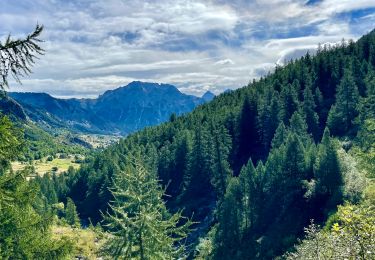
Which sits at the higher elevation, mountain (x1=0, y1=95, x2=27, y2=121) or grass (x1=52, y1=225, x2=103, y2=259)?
mountain (x1=0, y1=95, x2=27, y2=121)

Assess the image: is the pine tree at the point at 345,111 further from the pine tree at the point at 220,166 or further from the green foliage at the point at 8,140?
the green foliage at the point at 8,140

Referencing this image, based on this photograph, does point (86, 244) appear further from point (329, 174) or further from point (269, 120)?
point (269, 120)

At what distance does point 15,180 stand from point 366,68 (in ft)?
367

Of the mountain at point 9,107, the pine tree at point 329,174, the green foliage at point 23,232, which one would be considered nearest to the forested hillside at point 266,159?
the pine tree at point 329,174

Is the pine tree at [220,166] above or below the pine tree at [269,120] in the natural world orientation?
below

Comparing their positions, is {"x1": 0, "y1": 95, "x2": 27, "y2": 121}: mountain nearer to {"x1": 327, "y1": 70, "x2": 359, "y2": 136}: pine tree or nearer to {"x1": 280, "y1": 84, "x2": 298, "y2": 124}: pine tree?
{"x1": 327, "y1": 70, "x2": 359, "y2": 136}: pine tree

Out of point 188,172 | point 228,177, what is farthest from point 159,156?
point 228,177

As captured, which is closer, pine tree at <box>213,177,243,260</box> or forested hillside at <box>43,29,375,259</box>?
forested hillside at <box>43,29,375,259</box>

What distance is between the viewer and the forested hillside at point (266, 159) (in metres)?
51.7

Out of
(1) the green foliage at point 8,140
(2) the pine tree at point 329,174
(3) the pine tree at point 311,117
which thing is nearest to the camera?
(1) the green foliage at point 8,140

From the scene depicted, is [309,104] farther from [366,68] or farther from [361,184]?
[361,184]

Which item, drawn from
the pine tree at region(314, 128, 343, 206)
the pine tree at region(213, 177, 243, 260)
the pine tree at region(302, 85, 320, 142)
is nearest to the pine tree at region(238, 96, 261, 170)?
the pine tree at region(302, 85, 320, 142)

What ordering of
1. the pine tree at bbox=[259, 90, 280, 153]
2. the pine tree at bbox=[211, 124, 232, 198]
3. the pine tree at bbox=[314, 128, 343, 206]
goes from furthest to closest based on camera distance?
the pine tree at bbox=[259, 90, 280, 153] → the pine tree at bbox=[211, 124, 232, 198] → the pine tree at bbox=[314, 128, 343, 206]

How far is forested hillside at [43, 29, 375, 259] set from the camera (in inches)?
2035
